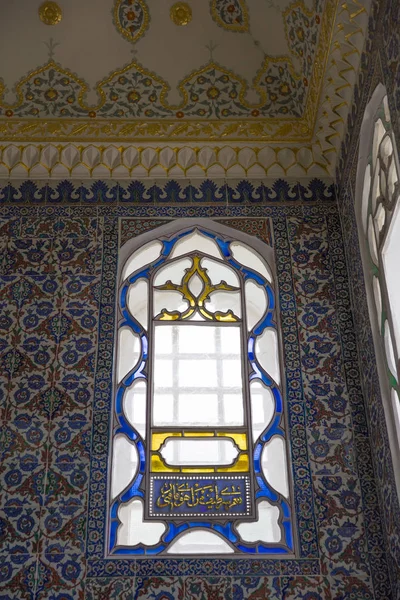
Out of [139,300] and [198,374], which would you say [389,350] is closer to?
[198,374]

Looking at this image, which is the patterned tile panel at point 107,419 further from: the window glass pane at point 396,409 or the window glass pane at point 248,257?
the window glass pane at point 396,409

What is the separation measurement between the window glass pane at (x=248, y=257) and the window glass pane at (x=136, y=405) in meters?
1.07

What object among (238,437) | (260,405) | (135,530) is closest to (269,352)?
(260,405)

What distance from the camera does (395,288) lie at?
468 cm

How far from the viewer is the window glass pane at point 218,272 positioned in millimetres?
5723

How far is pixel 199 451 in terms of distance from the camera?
5078 millimetres

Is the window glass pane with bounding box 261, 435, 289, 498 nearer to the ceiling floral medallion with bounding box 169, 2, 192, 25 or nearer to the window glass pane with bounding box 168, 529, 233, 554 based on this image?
the window glass pane with bounding box 168, 529, 233, 554

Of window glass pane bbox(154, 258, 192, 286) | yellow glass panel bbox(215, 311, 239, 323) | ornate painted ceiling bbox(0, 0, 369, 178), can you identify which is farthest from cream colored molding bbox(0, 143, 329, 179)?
yellow glass panel bbox(215, 311, 239, 323)

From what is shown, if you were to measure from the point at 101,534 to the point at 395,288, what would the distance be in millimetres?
2028

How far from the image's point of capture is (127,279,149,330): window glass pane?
5.66 m

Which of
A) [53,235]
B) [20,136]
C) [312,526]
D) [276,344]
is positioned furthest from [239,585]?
[20,136]

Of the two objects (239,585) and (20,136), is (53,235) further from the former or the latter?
(239,585)

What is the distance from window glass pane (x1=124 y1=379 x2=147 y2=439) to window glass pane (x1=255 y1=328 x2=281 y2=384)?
74cm

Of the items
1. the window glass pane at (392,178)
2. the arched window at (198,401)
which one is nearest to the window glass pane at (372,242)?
the window glass pane at (392,178)
